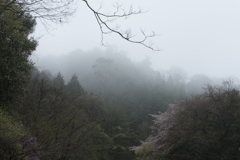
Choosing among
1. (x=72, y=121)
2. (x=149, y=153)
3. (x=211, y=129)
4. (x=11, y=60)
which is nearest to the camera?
(x=11, y=60)

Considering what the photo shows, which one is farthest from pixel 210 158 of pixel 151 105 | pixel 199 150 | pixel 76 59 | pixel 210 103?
pixel 76 59

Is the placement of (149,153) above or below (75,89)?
below

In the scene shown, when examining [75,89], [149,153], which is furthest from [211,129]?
[75,89]

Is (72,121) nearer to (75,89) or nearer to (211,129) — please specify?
(211,129)

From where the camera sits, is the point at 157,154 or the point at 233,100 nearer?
the point at 233,100

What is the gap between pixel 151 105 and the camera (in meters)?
28.1

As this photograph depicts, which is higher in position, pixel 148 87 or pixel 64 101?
pixel 148 87

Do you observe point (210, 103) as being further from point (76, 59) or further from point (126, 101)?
point (76, 59)

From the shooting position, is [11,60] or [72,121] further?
[72,121]

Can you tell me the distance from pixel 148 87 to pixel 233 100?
2486 cm

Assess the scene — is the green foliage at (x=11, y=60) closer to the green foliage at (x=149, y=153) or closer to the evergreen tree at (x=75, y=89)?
the green foliage at (x=149, y=153)

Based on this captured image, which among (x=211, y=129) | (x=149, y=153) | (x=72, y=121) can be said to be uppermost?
(x=211, y=129)

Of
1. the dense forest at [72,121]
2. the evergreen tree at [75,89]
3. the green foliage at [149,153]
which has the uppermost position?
the evergreen tree at [75,89]

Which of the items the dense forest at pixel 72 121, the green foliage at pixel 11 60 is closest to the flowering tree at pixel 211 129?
the dense forest at pixel 72 121
